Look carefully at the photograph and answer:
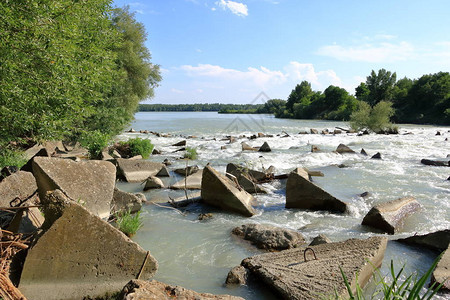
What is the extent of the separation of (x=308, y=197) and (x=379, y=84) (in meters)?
97.8

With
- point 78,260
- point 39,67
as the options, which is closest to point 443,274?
point 78,260

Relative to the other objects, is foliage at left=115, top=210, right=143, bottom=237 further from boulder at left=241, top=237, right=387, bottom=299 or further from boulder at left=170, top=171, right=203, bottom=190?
boulder at left=170, top=171, right=203, bottom=190

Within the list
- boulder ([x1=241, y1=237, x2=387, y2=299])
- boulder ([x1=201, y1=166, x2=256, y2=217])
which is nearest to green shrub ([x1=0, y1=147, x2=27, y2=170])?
boulder ([x1=201, y1=166, x2=256, y2=217])

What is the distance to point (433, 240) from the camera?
5258 millimetres

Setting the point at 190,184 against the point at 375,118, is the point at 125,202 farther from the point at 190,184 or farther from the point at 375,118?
the point at 375,118

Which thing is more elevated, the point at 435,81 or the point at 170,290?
the point at 435,81

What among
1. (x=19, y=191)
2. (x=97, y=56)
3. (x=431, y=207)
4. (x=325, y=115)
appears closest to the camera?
(x=19, y=191)

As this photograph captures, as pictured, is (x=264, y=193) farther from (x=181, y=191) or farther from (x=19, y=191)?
(x=19, y=191)

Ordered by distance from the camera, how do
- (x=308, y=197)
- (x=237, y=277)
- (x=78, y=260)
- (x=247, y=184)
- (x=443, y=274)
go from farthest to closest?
1. (x=247, y=184)
2. (x=308, y=197)
3. (x=237, y=277)
4. (x=443, y=274)
5. (x=78, y=260)

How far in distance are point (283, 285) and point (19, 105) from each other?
7.37 meters

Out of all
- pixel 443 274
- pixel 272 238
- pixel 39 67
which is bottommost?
pixel 272 238

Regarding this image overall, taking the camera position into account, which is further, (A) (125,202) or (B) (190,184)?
(B) (190,184)

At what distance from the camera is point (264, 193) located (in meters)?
9.27

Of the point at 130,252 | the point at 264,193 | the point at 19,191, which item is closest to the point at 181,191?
the point at 264,193
